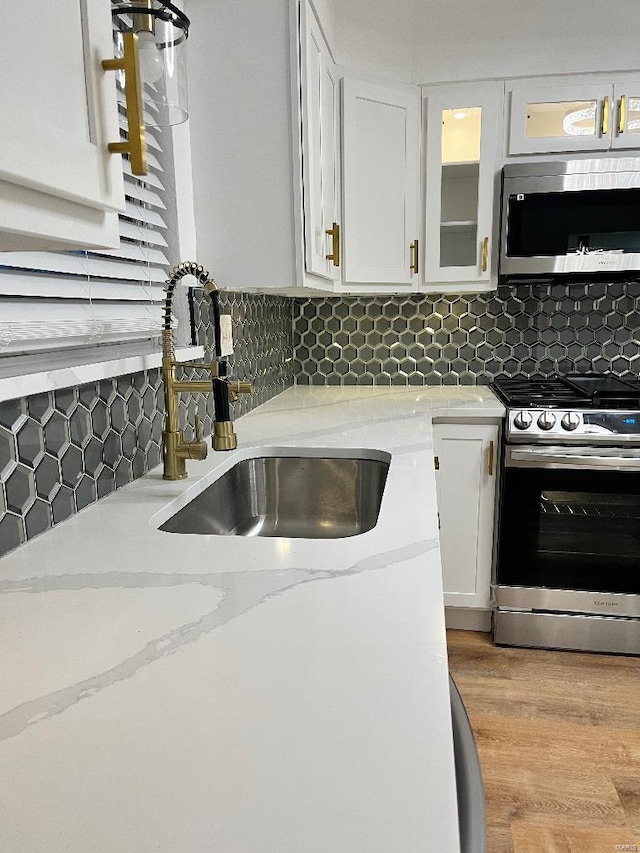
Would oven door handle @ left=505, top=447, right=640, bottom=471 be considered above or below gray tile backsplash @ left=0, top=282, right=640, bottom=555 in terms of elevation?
below

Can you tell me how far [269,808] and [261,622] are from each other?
272 mm

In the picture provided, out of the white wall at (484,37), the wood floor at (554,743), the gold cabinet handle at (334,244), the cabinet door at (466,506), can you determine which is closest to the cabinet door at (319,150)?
the gold cabinet handle at (334,244)

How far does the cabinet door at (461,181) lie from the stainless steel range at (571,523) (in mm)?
618

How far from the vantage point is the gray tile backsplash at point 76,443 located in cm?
95

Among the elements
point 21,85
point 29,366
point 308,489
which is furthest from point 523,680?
point 21,85

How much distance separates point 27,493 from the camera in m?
0.98

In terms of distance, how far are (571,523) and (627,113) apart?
1532mm

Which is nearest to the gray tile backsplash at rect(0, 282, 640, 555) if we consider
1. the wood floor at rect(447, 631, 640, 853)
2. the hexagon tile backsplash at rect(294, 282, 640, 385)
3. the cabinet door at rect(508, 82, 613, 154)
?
the hexagon tile backsplash at rect(294, 282, 640, 385)

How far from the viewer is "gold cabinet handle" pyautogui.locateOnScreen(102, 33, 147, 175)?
62 cm

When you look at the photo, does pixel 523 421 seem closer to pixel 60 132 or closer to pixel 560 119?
pixel 560 119

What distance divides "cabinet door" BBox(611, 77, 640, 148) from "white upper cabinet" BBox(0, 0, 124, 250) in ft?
7.34

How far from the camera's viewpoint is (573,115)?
2.35m

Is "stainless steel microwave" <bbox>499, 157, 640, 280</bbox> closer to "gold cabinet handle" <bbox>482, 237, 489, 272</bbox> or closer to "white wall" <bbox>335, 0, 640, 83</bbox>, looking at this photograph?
"gold cabinet handle" <bbox>482, 237, 489, 272</bbox>

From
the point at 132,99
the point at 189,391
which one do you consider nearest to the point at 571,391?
the point at 189,391
